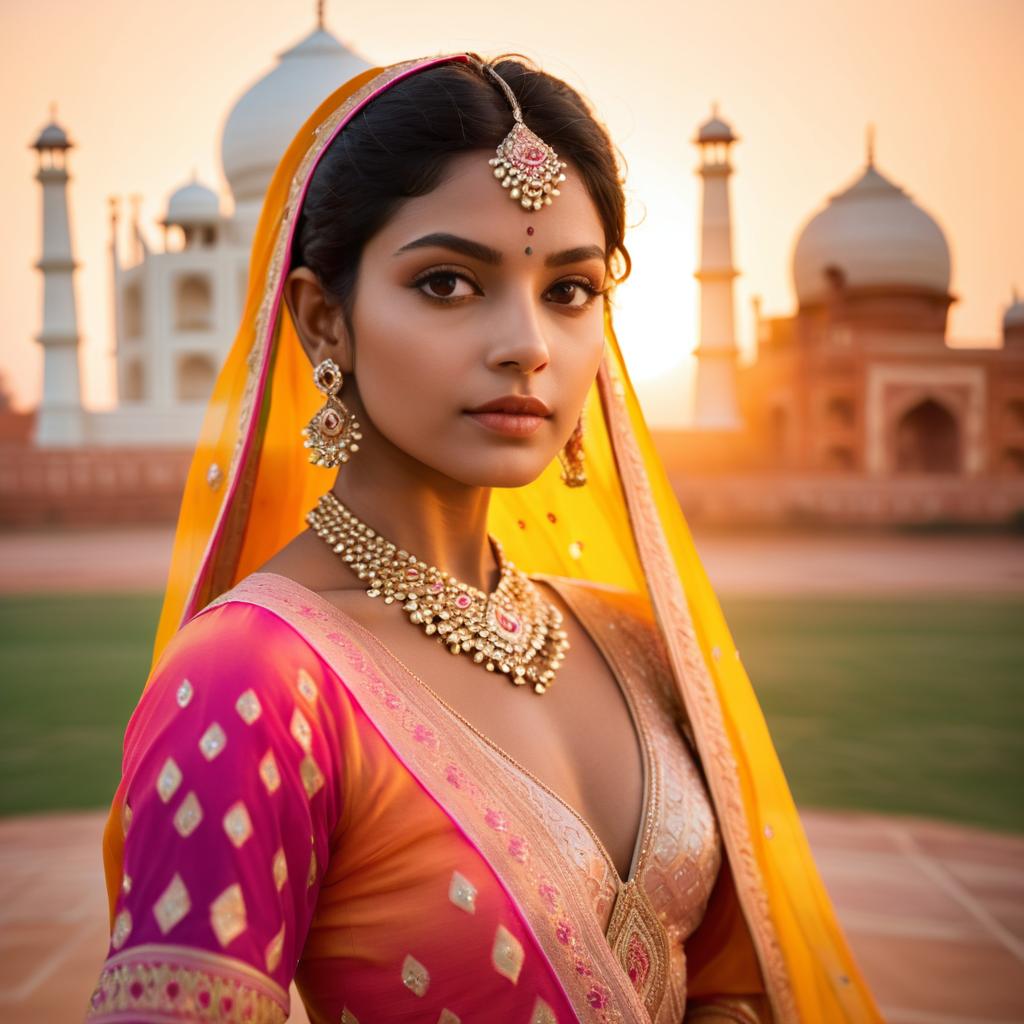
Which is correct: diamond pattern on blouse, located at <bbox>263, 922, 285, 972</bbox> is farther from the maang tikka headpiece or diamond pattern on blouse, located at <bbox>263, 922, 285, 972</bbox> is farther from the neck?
the maang tikka headpiece

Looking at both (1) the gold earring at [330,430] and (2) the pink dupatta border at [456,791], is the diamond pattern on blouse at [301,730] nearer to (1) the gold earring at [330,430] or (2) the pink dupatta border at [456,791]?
(2) the pink dupatta border at [456,791]

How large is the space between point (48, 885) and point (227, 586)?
2.01m

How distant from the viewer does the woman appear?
76 cm

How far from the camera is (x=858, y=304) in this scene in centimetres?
1530

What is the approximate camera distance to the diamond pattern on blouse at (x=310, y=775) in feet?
2.54

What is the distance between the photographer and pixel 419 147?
0.89m

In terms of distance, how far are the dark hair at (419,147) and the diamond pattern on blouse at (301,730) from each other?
1.11 feet

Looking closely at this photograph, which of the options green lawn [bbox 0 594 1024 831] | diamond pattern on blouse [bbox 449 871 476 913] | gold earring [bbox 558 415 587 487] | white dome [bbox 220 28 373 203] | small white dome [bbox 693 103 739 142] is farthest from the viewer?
white dome [bbox 220 28 373 203]

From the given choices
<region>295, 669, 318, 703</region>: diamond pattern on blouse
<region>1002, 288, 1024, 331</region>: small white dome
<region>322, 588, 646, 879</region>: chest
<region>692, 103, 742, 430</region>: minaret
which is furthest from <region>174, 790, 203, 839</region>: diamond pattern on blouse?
<region>1002, 288, 1024, 331</region>: small white dome

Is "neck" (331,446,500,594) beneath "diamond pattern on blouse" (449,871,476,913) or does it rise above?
above

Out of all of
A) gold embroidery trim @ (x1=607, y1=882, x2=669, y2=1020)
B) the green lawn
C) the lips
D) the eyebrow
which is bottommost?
the green lawn

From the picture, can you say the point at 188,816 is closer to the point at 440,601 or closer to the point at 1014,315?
the point at 440,601

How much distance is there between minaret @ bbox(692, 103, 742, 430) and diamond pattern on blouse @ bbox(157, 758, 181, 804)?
13266 millimetres

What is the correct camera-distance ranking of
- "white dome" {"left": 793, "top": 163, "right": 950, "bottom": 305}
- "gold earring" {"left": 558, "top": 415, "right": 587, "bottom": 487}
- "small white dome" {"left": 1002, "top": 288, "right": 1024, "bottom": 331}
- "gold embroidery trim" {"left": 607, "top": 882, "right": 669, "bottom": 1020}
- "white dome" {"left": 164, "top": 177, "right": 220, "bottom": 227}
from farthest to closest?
"white dome" {"left": 164, "top": 177, "right": 220, "bottom": 227} → "small white dome" {"left": 1002, "top": 288, "right": 1024, "bottom": 331} → "white dome" {"left": 793, "top": 163, "right": 950, "bottom": 305} → "gold earring" {"left": 558, "top": 415, "right": 587, "bottom": 487} → "gold embroidery trim" {"left": 607, "top": 882, "right": 669, "bottom": 1020}
